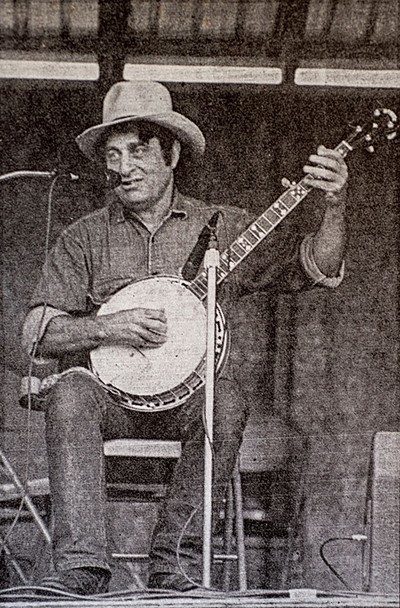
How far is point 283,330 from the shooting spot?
5.13 meters

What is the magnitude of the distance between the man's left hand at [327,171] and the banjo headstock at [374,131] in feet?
0.32

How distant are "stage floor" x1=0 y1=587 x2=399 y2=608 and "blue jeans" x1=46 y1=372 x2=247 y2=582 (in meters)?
0.12

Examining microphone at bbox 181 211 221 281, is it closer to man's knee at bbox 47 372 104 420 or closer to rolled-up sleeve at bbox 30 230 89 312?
rolled-up sleeve at bbox 30 230 89 312

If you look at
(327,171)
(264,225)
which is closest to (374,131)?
(327,171)

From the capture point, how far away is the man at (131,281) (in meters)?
4.90

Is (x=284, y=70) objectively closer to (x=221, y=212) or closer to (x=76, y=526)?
(x=221, y=212)

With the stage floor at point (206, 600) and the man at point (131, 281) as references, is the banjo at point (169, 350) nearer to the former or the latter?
the man at point (131, 281)

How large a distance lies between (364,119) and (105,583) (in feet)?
7.29

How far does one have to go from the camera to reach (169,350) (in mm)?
5023

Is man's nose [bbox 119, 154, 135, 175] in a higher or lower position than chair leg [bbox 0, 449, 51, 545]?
higher

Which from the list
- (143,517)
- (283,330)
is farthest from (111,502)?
(283,330)

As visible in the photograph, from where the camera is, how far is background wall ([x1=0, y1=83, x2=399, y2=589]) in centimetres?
505

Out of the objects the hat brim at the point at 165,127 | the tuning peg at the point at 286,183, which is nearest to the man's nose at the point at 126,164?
the hat brim at the point at 165,127

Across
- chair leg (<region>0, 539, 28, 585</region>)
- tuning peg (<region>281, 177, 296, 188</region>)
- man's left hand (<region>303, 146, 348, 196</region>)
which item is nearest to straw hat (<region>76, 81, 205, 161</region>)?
tuning peg (<region>281, 177, 296, 188</region>)
